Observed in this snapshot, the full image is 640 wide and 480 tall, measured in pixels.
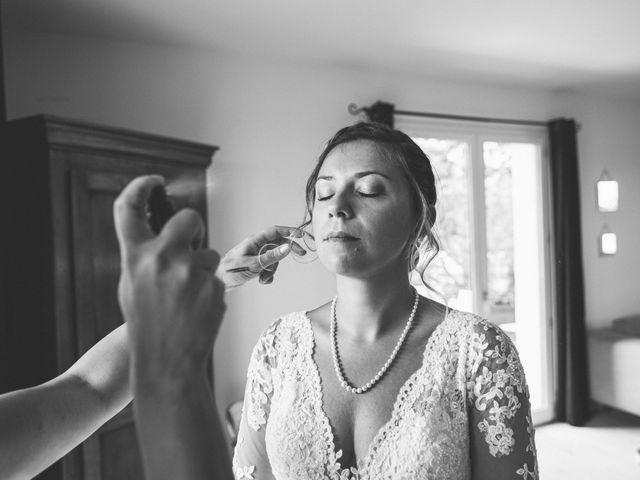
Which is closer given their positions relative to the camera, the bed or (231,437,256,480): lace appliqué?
(231,437,256,480): lace appliqué

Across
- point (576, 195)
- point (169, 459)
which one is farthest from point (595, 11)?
point (169, 459)

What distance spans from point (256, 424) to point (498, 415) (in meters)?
0.52

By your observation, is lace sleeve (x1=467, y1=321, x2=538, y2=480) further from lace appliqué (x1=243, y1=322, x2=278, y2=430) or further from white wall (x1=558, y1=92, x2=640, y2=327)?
white wall (x1=558, y1=92, x2=640, y2=327)

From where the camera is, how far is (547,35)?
139 inches

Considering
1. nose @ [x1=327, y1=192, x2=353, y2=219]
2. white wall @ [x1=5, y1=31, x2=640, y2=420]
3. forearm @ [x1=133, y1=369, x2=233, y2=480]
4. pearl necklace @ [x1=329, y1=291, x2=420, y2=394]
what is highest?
white wall @ [x1=5, y1=31, x2=640, y2=420]

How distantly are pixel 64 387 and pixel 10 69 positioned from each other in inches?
106

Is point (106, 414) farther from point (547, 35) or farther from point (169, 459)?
point (547, 35)

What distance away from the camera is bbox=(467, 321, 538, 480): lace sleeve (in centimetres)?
111

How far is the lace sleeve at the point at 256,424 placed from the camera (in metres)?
1.24

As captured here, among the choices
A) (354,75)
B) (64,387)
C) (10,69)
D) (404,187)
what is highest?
(354,75)

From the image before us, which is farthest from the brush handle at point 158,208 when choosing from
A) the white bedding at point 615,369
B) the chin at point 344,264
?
the white bedding at point 615,369

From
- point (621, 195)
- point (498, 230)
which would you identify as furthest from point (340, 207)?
point (621, 195)

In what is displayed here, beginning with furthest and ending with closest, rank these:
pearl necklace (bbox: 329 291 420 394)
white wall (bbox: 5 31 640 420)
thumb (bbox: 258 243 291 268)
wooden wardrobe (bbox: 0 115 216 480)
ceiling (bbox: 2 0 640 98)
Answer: white wall (bbox: 5 31 640 420)
ceiling (bbox: 2 0 640 98)
wooden wardrobe (bbox: 0 115 216 480)
pearl necklace (bbox: 329 291 420 394)
thumb (bbox: 258 243 291 268)

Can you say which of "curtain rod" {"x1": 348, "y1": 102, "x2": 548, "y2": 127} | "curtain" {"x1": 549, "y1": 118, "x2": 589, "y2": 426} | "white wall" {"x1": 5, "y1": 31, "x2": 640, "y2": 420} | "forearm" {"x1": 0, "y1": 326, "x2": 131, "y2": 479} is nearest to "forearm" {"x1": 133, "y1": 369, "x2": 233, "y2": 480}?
"forearm" {"x1": 0, "y1": 326, "x2": 131, "y2": 479}
